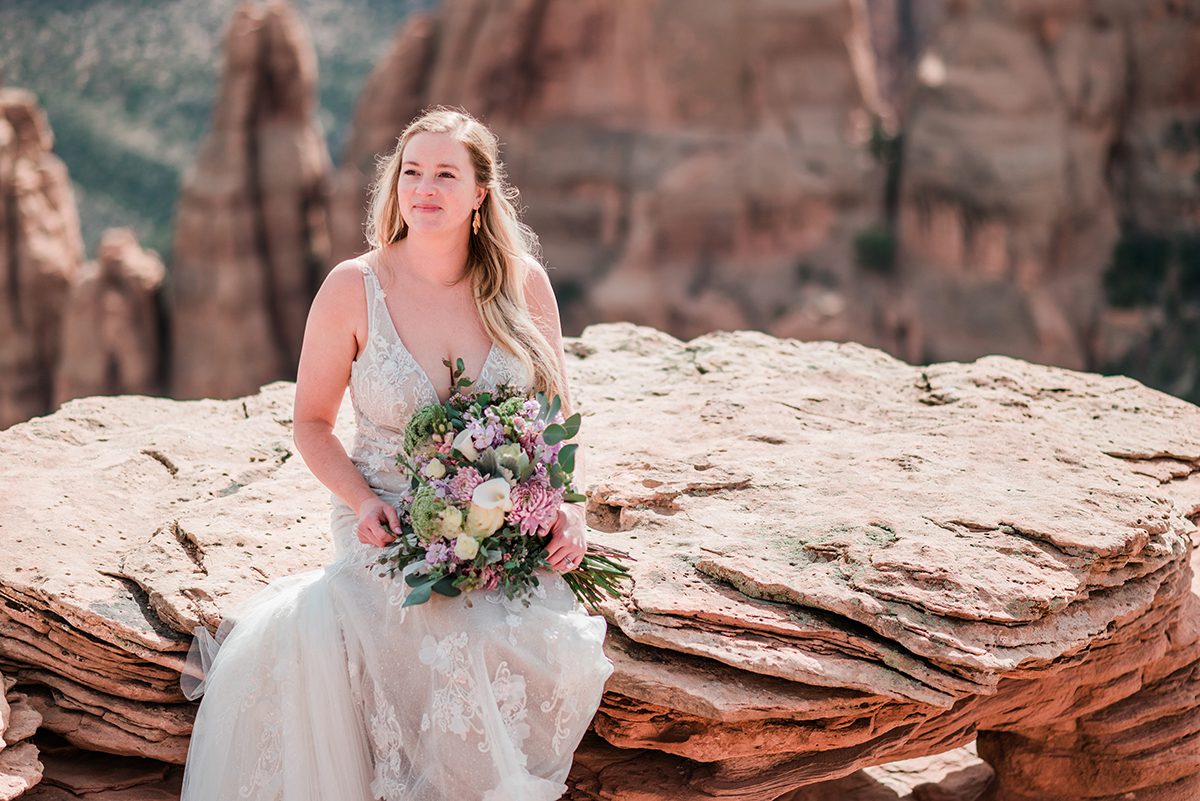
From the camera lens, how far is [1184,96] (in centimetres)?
2188

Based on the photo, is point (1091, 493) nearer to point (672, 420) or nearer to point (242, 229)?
point (672, 420)

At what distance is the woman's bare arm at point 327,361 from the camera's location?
13.5 feet

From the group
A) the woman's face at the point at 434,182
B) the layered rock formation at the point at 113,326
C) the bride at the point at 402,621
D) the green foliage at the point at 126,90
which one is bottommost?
the layered rock formation at the point at 113,326

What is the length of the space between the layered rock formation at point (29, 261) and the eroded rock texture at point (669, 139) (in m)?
5.26

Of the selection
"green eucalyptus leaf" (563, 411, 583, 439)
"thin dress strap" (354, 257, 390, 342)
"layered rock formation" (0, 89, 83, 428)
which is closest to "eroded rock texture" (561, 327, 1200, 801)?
"green eucalyptus leaf" (563, 411, 583, 439)

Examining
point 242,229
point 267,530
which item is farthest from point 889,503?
point 242,229

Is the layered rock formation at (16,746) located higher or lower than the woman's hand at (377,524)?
lower

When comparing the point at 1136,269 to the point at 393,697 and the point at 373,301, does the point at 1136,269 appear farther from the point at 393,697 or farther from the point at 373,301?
the point at 393,697

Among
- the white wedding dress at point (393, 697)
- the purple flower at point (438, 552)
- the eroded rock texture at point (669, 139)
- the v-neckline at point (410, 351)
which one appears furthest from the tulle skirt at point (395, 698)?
the eroded rock texture at point (669, 139)

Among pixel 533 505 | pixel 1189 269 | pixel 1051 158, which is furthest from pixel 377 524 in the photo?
pixel 1189 269

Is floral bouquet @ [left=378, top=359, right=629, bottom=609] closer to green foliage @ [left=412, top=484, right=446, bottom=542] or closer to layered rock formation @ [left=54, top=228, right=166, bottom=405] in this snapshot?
green foliage @ [left=412, top=484, right=446, bottom=542]

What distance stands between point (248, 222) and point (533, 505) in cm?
2143

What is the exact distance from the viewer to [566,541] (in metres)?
3.84

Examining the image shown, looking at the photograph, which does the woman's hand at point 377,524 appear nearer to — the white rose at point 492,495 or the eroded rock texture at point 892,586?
the white rose at point 492,495
